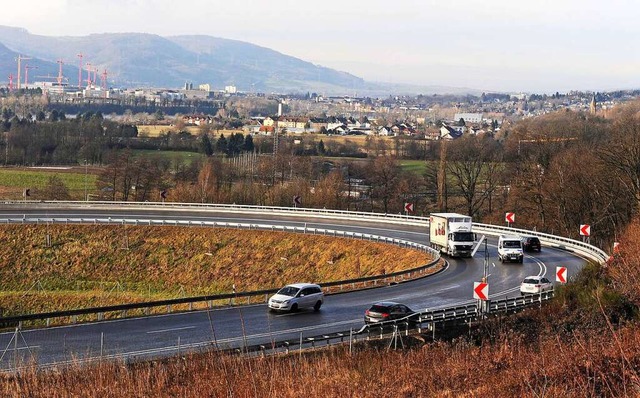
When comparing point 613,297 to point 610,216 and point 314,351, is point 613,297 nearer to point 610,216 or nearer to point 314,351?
point 314,351

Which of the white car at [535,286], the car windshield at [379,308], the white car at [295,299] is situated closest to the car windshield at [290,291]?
the white car at [295,299]

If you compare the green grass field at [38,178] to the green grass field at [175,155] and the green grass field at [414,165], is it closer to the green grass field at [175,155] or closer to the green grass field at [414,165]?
the green grass field at [175,155]

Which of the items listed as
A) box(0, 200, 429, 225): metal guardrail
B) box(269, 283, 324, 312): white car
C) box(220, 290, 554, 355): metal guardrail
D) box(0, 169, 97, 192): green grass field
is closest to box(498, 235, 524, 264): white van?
box(220, 290, 554, 355): metal guardrail

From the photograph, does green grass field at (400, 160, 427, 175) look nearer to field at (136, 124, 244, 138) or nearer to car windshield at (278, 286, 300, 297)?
field at (136, 124, 244, 138)

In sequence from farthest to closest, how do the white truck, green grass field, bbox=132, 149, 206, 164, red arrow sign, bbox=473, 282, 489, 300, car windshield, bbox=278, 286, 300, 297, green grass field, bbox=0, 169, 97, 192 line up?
1. green grass field, bbox=132, 149, 206, 164
2. green grass field, bbox=0, 169, 97, 192
3. the white truck
4. car windshield, bbox=278, 286, 300, 297
5. red arrow sign, bbox=473, 282, 489, 300

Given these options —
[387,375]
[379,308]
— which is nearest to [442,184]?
[379,308]
